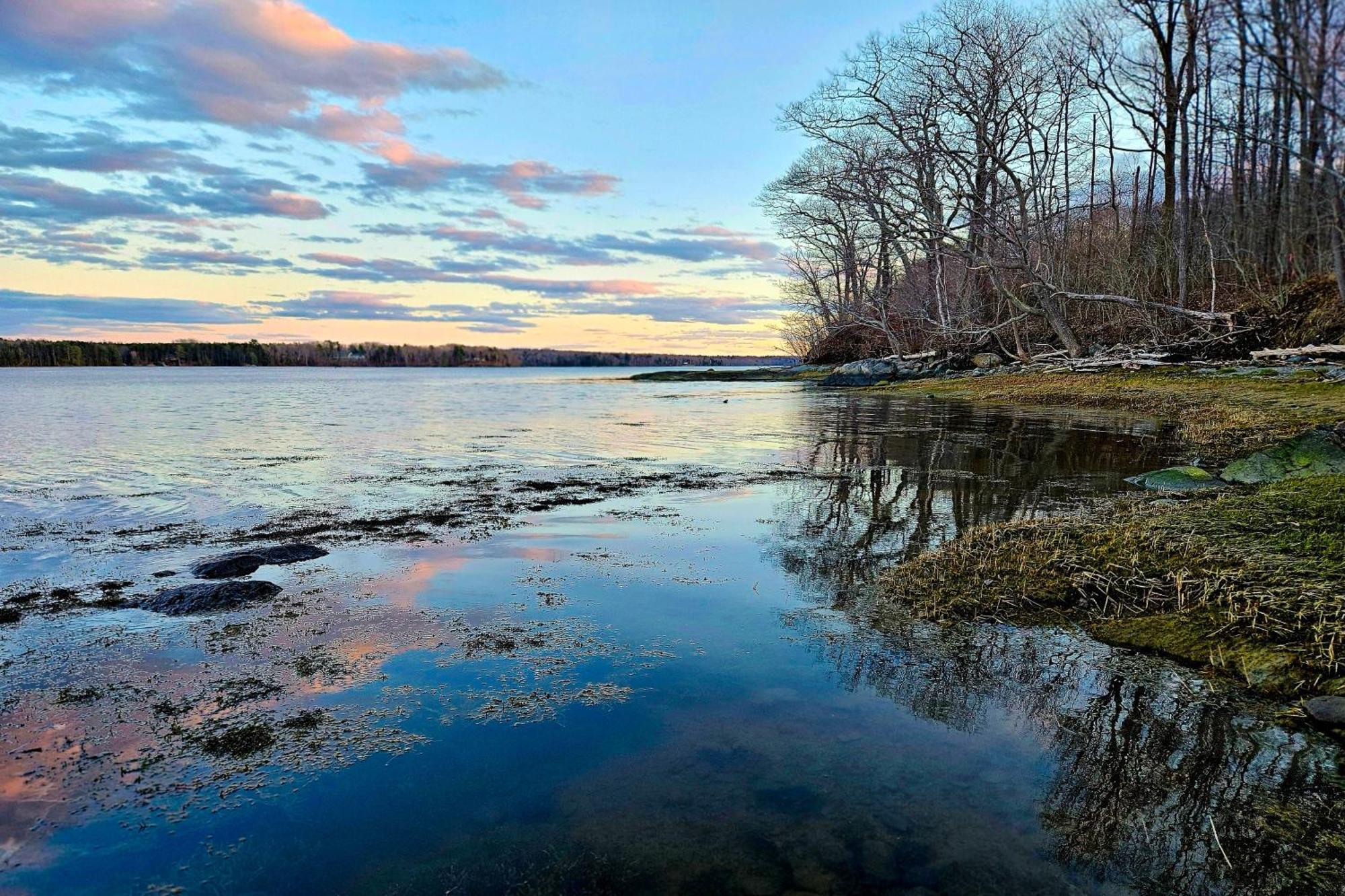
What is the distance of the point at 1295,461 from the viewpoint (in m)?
9.30

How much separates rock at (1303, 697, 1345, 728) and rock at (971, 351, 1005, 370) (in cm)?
3389

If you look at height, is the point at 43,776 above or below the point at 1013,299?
below

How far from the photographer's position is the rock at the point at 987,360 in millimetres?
35844

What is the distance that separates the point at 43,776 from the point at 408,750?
1679 mm

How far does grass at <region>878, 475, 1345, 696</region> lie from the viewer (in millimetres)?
4609

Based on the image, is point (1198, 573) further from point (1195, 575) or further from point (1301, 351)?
point (1301, 351)

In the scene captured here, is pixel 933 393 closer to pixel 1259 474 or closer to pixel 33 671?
pixel 1259 474

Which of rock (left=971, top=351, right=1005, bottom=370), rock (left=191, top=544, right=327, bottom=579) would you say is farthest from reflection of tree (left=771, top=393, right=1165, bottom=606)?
Result: rock (left=971, top=351, right=1005, bottom=370)

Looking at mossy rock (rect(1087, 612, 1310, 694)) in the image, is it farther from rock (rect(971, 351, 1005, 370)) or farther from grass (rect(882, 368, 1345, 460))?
rock (rect(971, 351, 1005, 370))

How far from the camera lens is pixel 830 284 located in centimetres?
6469

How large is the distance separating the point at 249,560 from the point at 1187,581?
26.3 ft

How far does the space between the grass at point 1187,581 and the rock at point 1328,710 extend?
202mm

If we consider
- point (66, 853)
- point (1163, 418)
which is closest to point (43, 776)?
point (66, 853)

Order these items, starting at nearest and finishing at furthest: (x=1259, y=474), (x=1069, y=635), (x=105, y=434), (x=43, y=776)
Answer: (x=43, y=776) < (x=1069, y=635) < (x=1259, y=474) < (x=105, y=434)
